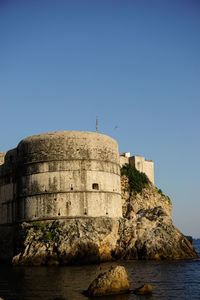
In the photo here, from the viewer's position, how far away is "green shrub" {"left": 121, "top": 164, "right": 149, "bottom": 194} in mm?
47750

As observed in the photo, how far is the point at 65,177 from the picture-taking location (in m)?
34.7

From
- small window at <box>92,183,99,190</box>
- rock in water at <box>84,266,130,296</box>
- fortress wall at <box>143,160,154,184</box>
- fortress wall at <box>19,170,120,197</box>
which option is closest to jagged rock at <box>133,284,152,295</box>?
rock in water at <box>84,266,130,296</box>

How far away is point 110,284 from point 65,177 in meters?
16.2

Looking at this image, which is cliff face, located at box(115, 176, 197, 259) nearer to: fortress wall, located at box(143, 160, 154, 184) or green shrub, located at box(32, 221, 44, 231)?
green shrub, located at box(32, 221, 44, 231)

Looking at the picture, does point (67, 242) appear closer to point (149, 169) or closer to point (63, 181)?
point (63, 181)

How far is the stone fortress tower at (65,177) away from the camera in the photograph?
1358 inches

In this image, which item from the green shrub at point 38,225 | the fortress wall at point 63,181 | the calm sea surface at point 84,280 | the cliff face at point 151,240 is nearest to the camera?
the calm sea surface at point 84,280

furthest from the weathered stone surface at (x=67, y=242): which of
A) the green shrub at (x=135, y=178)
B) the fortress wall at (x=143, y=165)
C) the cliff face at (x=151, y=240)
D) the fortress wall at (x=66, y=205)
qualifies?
the fortress wall at (x=143, y=165)

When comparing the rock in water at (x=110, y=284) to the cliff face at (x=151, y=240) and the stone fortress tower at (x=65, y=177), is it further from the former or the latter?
the stone fortress tower at (x=65, y=177)

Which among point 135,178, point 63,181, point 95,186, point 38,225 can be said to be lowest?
point 38,225

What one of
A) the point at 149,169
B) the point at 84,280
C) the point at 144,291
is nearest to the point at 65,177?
the point at 84,280

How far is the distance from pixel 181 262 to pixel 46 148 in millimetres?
15332

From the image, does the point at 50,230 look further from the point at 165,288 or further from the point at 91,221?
the point at 165,288

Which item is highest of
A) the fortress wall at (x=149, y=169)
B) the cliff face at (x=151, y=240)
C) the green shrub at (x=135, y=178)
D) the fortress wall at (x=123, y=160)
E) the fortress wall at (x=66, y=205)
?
the fortress wall at (x=123, y=160)
